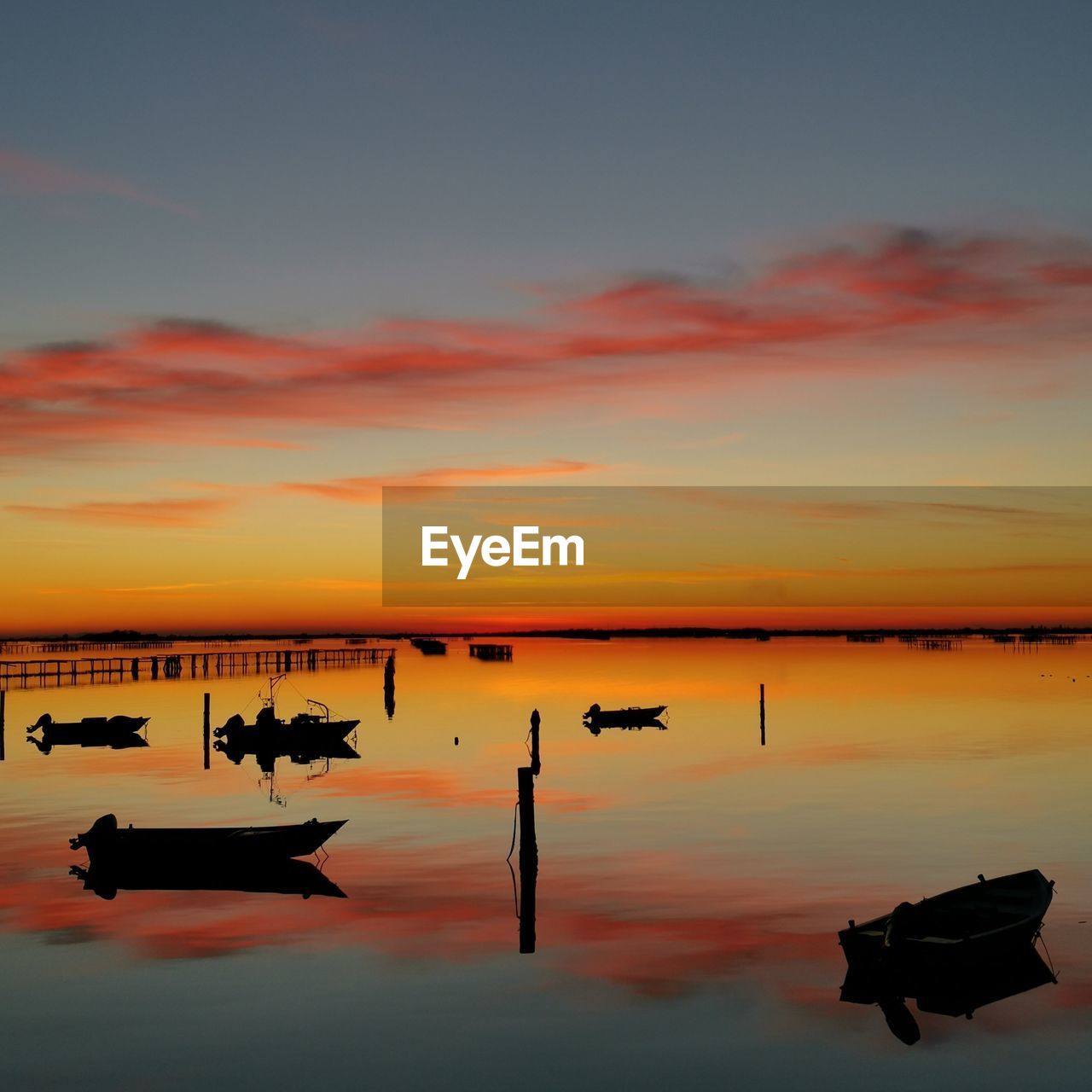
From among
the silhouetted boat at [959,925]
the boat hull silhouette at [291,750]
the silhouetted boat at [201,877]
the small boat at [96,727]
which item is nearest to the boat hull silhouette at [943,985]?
the silhouetted boat at [959,925]

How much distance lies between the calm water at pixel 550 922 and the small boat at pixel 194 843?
1.33 m

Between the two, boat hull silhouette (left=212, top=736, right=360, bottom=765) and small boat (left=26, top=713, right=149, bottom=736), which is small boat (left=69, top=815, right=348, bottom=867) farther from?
small boat (left=26, top=713, right=149, bottom=736)

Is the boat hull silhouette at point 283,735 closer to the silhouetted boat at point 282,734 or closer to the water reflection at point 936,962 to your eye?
the silhouetted boat at point 282,734

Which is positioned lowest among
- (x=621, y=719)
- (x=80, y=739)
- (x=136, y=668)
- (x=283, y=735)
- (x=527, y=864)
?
(x=136, y=668)

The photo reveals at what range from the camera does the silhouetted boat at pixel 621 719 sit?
7906 cm

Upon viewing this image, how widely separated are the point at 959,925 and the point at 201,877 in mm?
20755

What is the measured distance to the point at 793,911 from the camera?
29.8 m

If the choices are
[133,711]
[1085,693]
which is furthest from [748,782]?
[1085,693]

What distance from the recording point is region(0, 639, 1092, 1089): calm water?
20672 millimetres

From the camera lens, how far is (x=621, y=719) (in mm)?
79812

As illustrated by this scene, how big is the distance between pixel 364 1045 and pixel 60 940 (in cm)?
1041

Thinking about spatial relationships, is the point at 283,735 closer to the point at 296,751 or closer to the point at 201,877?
the point at 296,751

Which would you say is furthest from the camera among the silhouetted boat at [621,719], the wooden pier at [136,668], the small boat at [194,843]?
the wooden pier at [136,668]

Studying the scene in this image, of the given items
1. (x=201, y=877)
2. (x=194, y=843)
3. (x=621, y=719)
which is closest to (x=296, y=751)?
(x=621, y=719)
